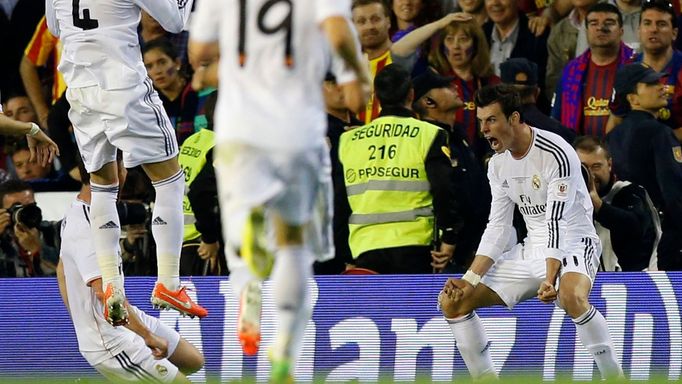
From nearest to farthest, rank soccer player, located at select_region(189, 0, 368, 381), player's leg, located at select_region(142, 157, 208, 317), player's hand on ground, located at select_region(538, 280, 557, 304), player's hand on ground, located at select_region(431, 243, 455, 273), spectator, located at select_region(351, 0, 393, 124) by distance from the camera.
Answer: soccer player, located at select_region(189, 0, 368, 381) → player's leg, located at select_region(142, 157, 208, 317) → player's hand on ground, located at select_region(538, 280, 557, 304) → player's hand on ground, located at select_region(431, 243, 455, 273) → spectator, located at select_region(351, 0, 393, 124)

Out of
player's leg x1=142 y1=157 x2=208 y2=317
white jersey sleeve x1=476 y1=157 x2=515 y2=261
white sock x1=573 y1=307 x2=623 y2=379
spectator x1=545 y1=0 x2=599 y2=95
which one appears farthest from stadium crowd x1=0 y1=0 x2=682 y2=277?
player's leg x1=142 y1=157 x2=208 y2=317

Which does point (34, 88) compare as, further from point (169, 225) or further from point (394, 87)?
point (169, 225)

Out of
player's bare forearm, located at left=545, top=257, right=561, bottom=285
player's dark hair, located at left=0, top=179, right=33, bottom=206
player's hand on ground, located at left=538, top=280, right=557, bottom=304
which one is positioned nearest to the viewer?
player's hand on ground, located at left=538, top=280, right=557, bottom=304

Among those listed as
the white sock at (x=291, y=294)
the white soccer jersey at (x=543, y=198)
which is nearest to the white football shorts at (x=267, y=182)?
the white sock at (x=291, y=294)

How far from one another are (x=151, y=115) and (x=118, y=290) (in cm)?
116

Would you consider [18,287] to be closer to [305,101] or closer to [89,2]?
[89,2]

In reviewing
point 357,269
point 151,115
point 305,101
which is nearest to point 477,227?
point 357,269

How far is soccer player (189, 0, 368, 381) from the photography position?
776 cm

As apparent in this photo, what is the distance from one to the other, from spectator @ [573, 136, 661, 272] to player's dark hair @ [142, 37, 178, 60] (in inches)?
154

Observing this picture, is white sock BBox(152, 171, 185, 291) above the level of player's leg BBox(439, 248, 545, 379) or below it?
above

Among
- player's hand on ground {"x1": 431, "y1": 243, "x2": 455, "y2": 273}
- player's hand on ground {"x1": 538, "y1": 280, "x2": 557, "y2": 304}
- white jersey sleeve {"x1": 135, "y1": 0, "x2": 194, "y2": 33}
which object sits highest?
white jersey sleeve {"x1": 135, "y1": 0, "x2": 194, "y2": 33}

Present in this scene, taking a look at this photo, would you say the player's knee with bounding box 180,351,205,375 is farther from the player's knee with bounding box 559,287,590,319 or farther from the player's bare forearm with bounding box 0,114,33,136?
the player's knee with bounding box 559,287,590,319

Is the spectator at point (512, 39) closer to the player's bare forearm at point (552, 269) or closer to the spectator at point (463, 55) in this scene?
the spectator at point (463, 55)

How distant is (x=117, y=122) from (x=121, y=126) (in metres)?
0.04
